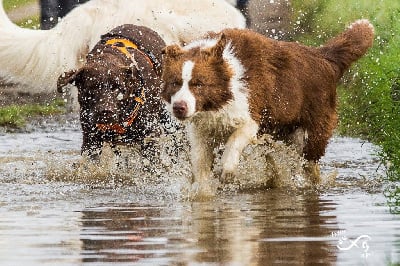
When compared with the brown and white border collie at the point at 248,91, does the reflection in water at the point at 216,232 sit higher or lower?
lower

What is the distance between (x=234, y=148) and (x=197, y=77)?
0.60 m

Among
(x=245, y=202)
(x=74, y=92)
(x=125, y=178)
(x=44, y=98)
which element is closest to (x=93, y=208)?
(x=245, y=202)

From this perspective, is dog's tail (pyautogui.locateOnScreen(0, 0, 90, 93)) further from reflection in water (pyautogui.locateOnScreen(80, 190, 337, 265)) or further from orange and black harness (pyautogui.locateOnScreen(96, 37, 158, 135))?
reflection in water (pyautogui.locateOnScreen(80, 190, 337, 265))

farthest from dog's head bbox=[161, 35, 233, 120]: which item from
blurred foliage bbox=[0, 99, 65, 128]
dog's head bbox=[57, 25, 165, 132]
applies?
blurred foliage bbox=[0, 99, 65, 128]

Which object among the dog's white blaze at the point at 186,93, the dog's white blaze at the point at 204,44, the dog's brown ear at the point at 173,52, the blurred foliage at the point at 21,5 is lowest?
the dog's white blaze at the point at 186,93

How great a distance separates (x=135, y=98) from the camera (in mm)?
9773

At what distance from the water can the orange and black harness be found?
1.06 feet

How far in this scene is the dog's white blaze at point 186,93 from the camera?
803cm

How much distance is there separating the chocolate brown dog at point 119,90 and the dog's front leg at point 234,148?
1.33 metres

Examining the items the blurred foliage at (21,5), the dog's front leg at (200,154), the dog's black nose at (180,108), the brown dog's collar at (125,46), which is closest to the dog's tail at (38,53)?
the brown dog's collar at (125,46)

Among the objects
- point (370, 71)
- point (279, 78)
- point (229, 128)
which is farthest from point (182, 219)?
point (370, 71)

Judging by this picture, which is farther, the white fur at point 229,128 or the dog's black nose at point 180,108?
the white fur at point 229,128

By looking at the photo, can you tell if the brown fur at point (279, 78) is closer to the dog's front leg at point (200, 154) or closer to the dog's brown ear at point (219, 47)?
the dog's brown ear at point (219, 47)

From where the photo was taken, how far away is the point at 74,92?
11.0 m
